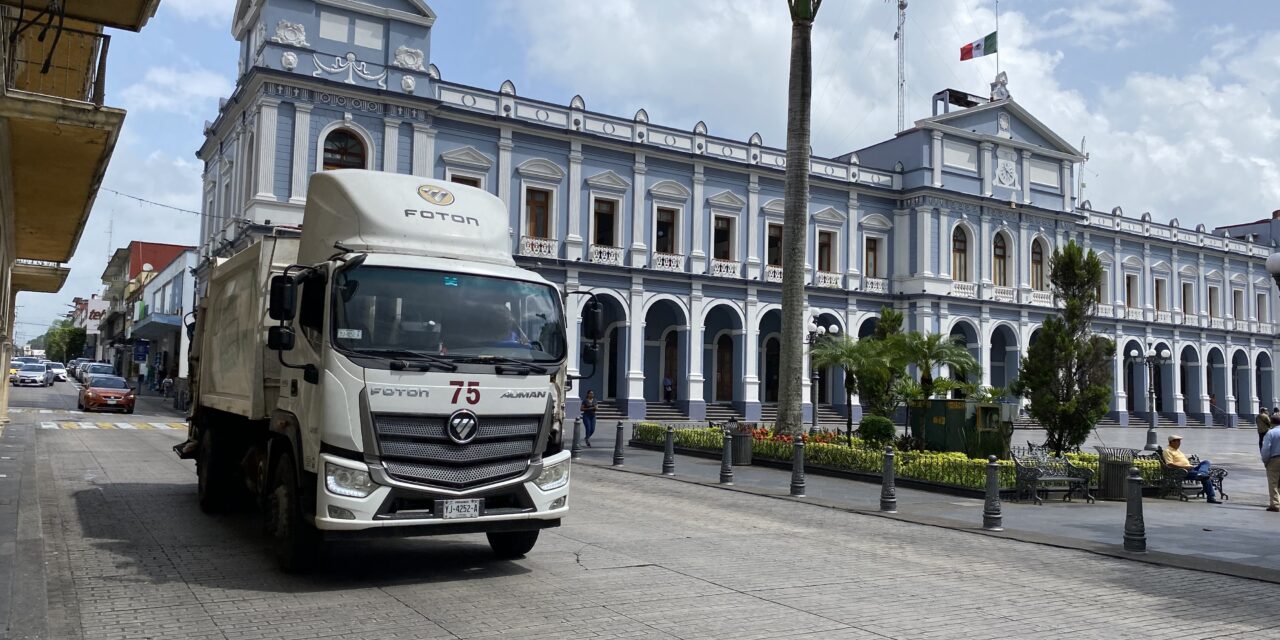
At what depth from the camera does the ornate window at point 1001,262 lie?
44656mm

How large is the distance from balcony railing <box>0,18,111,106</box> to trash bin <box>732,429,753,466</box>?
13.3 m

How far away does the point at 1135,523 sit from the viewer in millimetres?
9906

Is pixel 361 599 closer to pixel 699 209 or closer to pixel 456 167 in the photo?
pixel 456 167

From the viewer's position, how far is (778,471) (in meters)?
18.6

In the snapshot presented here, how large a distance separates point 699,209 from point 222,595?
3175 centimetres

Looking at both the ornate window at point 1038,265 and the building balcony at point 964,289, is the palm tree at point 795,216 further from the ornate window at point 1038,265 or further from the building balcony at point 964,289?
the ornate window at point 1038,265

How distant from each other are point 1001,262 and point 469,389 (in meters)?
42.3

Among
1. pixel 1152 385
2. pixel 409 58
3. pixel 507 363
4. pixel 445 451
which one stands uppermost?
pixel 409 58

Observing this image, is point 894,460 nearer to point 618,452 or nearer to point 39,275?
point 618,452

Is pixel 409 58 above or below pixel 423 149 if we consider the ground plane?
above

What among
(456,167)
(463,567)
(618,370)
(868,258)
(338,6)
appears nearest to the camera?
(463,567)

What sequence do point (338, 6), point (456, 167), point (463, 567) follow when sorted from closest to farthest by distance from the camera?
point (463, 567) < point (338, 6) < point (456, 167)

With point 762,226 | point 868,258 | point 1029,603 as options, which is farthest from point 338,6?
point 1029,603

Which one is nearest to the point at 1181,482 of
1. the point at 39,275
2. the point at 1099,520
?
the point at 1099,520
